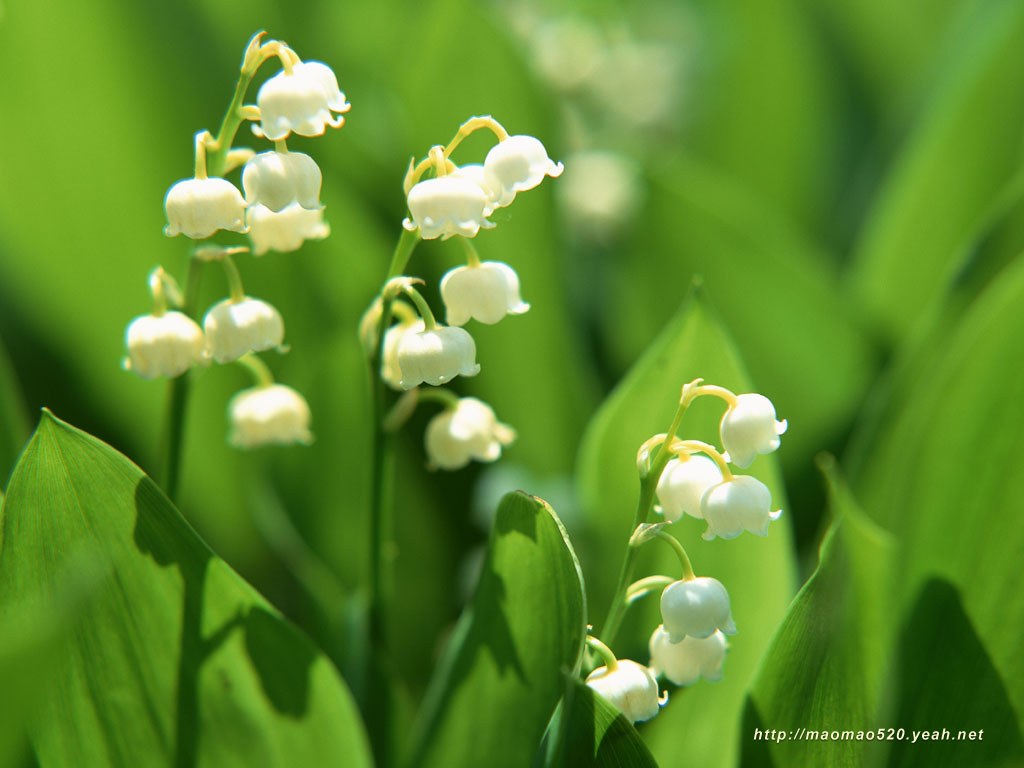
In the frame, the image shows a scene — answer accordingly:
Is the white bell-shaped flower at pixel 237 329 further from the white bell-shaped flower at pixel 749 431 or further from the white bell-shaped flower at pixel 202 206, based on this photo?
the white bell-shaped flower at pixel 749 431

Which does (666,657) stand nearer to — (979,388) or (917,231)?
(979,388)

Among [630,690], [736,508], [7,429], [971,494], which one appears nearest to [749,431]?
[736,508]

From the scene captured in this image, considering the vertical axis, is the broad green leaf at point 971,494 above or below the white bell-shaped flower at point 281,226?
below

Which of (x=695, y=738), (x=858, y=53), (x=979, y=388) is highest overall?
(x=858, y=53)

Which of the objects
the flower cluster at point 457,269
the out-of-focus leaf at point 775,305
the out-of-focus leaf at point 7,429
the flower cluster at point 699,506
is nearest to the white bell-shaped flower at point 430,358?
the flower cluster at point 457,269

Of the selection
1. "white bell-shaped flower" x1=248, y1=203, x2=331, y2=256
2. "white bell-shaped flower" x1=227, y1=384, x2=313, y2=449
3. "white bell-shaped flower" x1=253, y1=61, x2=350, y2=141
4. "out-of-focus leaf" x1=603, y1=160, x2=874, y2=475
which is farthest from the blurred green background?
"white bell-shaped flower" x1=253, y1=61, x2=350, y2=141

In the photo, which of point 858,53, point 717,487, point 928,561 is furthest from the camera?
point 858,53

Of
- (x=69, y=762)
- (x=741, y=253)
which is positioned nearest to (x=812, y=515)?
(x=741, y=253)
